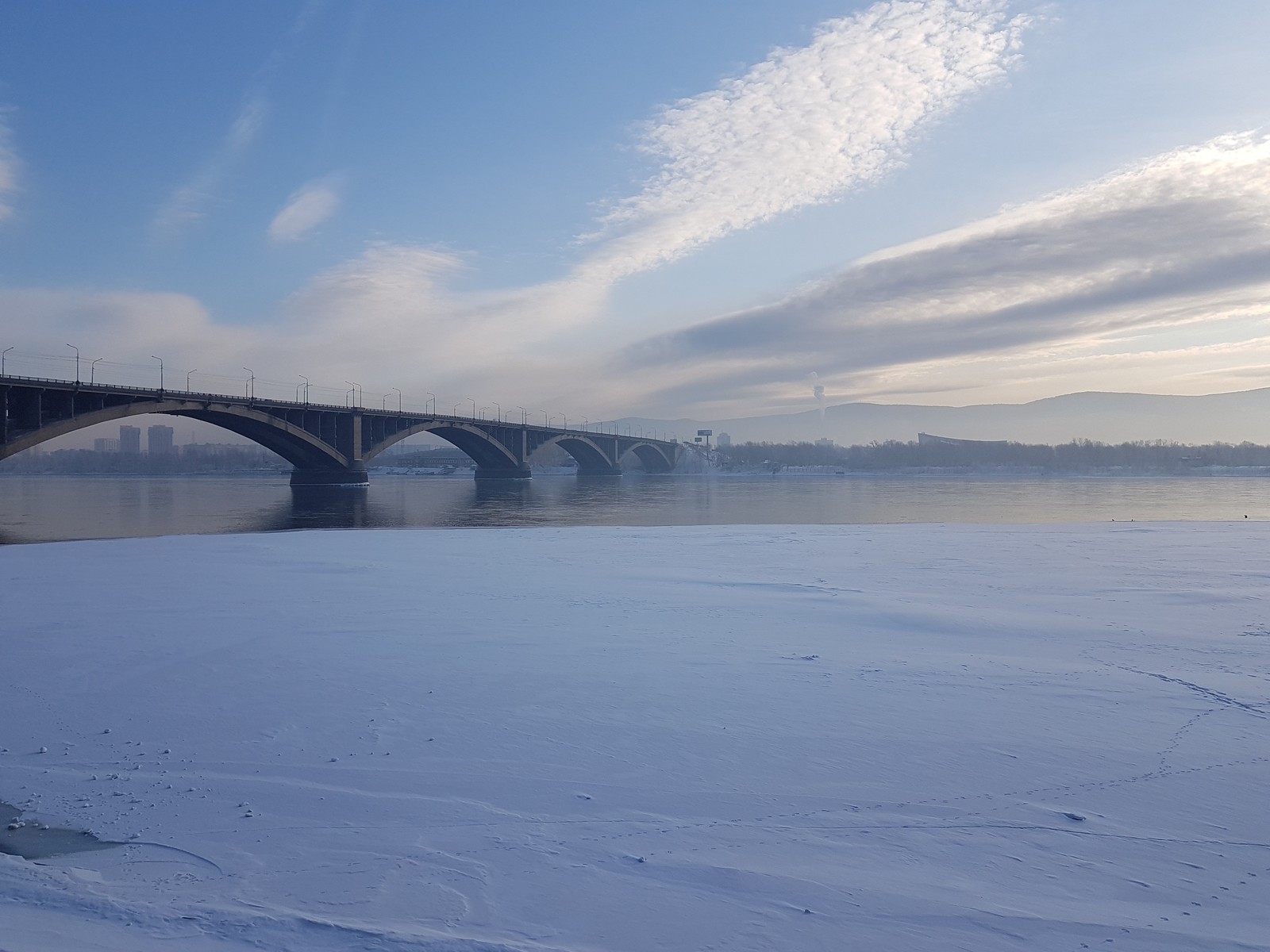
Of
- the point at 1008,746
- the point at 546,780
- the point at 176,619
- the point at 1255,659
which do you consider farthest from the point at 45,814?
the point at 1255,659

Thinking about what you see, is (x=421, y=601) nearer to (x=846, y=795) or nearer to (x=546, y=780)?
(x=546, y=780)

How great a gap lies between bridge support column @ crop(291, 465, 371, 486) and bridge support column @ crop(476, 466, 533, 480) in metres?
24.3

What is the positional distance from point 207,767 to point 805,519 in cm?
2674

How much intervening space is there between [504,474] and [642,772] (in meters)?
88.2

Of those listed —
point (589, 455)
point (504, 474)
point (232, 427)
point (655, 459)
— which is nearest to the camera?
point (232, 427)

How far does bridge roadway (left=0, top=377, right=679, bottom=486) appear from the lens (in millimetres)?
42594

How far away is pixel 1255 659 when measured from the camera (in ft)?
22.2

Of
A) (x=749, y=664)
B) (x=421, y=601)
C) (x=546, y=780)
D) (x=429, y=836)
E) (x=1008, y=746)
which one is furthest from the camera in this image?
(x=421, y=601)

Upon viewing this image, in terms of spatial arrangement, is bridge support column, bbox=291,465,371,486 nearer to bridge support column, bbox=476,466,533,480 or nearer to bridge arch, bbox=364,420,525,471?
bridge arch, bbox=364,420,525,471

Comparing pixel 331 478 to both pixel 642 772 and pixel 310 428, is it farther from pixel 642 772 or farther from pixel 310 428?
pixel 642 772

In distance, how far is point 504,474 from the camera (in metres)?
91.4

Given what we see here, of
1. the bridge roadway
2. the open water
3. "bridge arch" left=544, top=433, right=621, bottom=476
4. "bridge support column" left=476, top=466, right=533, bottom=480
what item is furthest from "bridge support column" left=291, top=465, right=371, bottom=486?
"bridge arch" left=544, top=433, right=621, bottom=476

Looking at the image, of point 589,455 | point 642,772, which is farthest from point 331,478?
point 642,772

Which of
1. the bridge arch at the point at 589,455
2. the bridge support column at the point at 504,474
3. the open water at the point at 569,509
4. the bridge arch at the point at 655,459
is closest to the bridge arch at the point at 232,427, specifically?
the open water at the point at 569,509
